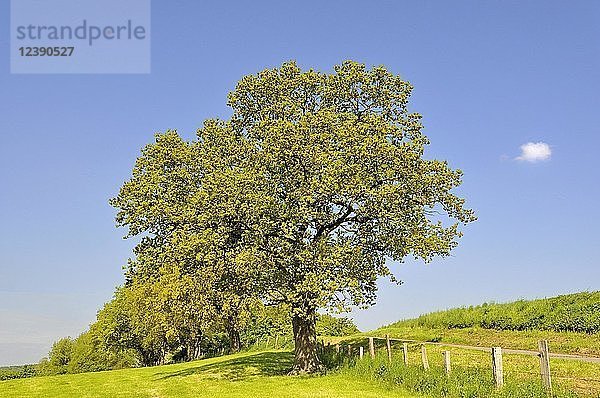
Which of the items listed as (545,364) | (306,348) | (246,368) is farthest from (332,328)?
(545,364)

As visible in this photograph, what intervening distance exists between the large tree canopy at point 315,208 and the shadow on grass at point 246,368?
11.2 ft

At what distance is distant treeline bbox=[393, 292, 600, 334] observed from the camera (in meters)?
33.6

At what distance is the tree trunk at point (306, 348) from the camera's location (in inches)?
1373

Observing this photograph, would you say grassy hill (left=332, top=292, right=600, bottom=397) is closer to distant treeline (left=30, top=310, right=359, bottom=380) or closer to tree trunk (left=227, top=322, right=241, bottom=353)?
tree trunk (left=227, top=322, right=241, bottom=353)

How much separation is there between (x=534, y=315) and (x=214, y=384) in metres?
19.5

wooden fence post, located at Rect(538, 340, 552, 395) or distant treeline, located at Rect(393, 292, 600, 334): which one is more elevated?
distant treeline, located at Rect(393, 292, 600, 334)

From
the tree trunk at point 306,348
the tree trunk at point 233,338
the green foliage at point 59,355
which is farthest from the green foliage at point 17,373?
the tree trunk at point 306,348

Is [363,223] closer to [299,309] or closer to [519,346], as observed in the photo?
[299,309]

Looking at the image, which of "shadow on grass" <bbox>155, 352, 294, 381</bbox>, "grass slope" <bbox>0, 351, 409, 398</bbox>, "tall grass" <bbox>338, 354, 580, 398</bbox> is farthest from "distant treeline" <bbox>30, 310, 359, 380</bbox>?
"tall grass" <bbox>338, 354, 580, 398</bbox>

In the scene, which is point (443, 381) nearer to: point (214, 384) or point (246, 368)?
point (214, 384)

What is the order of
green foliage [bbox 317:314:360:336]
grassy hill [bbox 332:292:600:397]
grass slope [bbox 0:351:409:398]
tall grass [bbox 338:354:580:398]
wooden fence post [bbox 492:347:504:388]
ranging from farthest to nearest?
A: green foliage [bbox 317:314:360:336] → grass slope [bbox 0:351:409:398] → grassy hill [bbox 332:292:600:397] → wooden fence post [bbox 492:347:504:388] → tall grass [bbox 338:354:580:398]

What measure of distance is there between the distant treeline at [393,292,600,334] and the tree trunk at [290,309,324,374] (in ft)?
37.1

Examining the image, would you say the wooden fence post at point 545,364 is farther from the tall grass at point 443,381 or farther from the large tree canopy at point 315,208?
the large tree canopy at point 315,208

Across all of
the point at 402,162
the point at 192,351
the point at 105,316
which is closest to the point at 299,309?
the point at 402,162
